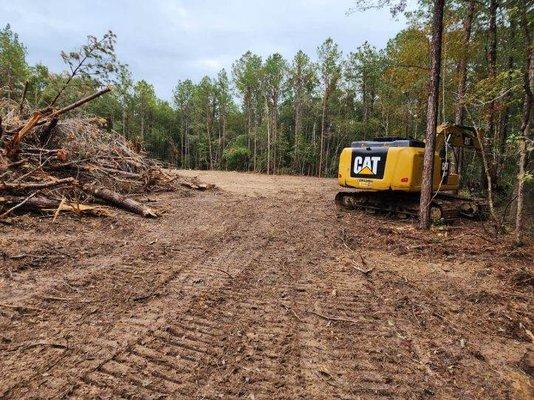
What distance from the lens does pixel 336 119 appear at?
129ft

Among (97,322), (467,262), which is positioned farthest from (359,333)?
(467,262)

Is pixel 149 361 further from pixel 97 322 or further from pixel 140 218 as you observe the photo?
pixel 140 218

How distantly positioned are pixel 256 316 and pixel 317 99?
4158 cm

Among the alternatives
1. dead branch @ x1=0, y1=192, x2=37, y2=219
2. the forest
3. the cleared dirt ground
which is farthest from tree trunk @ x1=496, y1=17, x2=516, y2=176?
dead branch @ x1=0, y1=192, x2=37, y2=219

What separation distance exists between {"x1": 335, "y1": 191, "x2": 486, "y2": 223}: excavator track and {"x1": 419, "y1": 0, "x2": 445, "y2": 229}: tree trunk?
1.04 m

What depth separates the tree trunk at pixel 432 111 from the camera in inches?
295

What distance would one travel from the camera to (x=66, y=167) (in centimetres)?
973

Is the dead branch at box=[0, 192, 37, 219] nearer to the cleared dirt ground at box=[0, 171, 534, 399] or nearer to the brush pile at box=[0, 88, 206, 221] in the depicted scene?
the brush pile at box=[0, 88, 206, 221]

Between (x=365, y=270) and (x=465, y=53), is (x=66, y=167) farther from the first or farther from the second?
(x=465, y=53)

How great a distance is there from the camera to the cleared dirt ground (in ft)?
8.76

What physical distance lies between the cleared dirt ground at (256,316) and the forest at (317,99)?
405 cm

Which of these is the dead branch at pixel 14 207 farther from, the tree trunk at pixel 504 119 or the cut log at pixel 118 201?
the tree trunk at pixel 504 119

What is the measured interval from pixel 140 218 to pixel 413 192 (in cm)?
701

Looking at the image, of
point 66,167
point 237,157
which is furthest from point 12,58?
point 66,167
